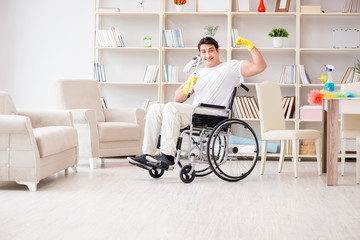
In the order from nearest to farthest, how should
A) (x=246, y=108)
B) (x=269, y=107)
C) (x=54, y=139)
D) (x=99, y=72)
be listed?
(x=54, y=139), (x=269, y=107), (x=246, y=108), (x=99, y=72)

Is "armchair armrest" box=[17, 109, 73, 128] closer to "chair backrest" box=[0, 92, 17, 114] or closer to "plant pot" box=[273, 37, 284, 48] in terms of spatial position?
"chair backrest" box=[0, 92, 17, 114]

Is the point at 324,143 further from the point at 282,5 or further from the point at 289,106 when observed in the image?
the point at 282,5

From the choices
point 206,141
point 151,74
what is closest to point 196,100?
point 206,141

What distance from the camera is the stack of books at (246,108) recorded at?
6.46m

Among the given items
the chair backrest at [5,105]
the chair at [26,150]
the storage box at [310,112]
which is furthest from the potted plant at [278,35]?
the chair backrest at [5,105]

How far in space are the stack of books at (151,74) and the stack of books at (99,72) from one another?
502 millimetres

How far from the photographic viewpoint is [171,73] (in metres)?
6.55

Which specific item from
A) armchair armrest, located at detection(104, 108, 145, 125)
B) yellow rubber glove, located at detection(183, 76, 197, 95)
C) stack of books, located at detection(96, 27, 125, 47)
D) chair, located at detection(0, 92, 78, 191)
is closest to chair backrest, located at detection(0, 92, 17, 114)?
chair, located at detection(0, 92, 78, 191)

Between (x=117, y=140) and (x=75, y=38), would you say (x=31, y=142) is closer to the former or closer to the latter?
(x=117, y=140)

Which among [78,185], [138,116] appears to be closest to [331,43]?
[138,116]

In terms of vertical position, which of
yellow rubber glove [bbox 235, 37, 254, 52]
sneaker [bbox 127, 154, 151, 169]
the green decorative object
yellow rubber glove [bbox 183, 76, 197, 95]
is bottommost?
sneaker [bbox 127, 154, 151, 169]

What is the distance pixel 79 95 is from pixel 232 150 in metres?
1.97

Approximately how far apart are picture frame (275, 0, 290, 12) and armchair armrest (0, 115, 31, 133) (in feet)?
12.2

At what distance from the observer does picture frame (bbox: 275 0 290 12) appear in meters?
6.48
